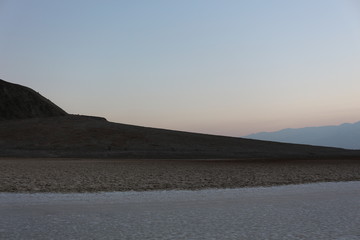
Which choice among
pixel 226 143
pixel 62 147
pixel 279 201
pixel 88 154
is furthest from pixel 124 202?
pixel 226 143

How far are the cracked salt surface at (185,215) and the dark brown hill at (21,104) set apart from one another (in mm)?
142464

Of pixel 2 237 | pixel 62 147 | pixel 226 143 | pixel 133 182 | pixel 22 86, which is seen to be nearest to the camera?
pixel 2 237

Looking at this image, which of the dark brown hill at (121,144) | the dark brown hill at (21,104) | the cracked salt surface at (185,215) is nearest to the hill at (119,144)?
the dark brown hill at (121,144)

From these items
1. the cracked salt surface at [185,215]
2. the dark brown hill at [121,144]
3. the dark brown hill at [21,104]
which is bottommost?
the cracked salt surface at [185,215]

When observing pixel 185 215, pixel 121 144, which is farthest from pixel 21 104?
pixel 185 215

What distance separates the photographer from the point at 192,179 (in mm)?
24375

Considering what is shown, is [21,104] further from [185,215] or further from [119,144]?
[185,215]

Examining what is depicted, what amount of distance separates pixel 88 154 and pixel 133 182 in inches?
1437

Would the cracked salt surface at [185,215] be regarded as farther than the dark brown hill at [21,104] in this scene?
No

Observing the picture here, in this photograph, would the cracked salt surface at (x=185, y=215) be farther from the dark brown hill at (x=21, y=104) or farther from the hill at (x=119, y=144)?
the dark brown hill at (x=21, y=104)

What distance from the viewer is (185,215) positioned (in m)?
12.8

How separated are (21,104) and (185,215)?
6238 inches

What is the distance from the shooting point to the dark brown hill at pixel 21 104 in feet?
500

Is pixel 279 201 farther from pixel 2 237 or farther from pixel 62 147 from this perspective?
pixel 62 147
